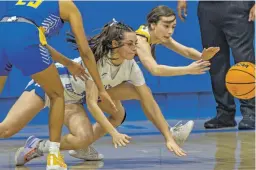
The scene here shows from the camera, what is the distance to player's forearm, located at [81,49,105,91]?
21.0 feet

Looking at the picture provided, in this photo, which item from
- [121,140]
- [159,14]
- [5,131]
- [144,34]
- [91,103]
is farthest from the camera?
[159,14]

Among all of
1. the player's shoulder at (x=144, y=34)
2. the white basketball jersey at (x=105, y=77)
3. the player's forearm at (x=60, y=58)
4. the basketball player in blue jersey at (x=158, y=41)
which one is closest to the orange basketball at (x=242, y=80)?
the basketball player in blue jersey at (x=158, y=41)

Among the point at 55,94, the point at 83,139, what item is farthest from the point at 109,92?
the point at 55,94

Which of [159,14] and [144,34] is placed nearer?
[144,34]

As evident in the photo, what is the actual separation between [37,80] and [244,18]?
13.2 ft

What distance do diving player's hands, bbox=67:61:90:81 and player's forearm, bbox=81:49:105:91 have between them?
20 centimetres

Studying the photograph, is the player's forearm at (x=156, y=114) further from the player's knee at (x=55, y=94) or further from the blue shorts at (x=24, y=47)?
the blue shorts at (x=24, y=47)

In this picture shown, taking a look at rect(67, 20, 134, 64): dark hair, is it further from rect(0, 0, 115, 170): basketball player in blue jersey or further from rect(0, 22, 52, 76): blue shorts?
rect(0, 22, 52, 76): blue shorts

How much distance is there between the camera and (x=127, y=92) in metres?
7.09

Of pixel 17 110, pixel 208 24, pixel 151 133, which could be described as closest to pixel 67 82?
pixel 17 110

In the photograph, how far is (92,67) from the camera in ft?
21.0

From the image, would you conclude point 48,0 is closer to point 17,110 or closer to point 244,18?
point 17,110

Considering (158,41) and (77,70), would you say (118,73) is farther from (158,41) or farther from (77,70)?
(158,41)

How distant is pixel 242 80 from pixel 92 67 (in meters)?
2.99
